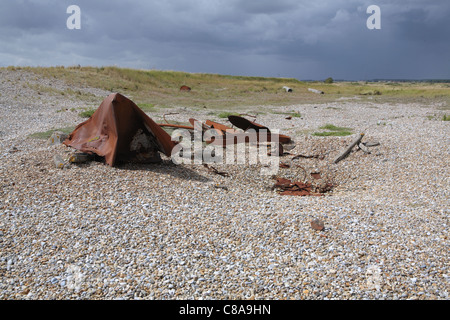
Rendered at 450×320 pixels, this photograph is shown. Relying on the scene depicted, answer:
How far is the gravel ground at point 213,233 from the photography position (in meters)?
3.67

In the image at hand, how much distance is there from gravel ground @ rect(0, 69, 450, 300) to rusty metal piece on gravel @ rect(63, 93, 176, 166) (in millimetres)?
301

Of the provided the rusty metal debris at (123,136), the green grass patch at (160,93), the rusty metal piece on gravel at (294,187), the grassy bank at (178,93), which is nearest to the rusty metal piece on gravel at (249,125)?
the rusty metal piece on gravel at (294,187)

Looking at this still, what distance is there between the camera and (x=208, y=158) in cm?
831

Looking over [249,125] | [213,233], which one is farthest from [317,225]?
[249,125]

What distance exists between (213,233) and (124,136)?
320 cm

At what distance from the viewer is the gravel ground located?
3672mm

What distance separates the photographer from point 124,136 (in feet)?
22.6

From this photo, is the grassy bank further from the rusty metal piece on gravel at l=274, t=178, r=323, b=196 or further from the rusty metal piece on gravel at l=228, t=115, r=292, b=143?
the rusty metal piece on gravel at l=274, t=178, r=323, b=196

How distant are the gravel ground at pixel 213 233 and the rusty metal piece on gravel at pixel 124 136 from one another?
30cm

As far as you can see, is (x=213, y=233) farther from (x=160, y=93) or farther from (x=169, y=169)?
(x=160, y=93)

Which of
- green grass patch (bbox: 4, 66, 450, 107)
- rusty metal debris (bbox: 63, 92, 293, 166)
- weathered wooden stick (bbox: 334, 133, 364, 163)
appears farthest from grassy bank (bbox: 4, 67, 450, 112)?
rusty metal debris (bbox: 63, 92, 293, 166)

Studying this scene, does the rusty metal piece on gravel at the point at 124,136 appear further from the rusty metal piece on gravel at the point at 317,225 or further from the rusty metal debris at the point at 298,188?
the rusty metal piece on gravel at the point at 317,225

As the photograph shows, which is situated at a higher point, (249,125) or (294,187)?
(249,125)
